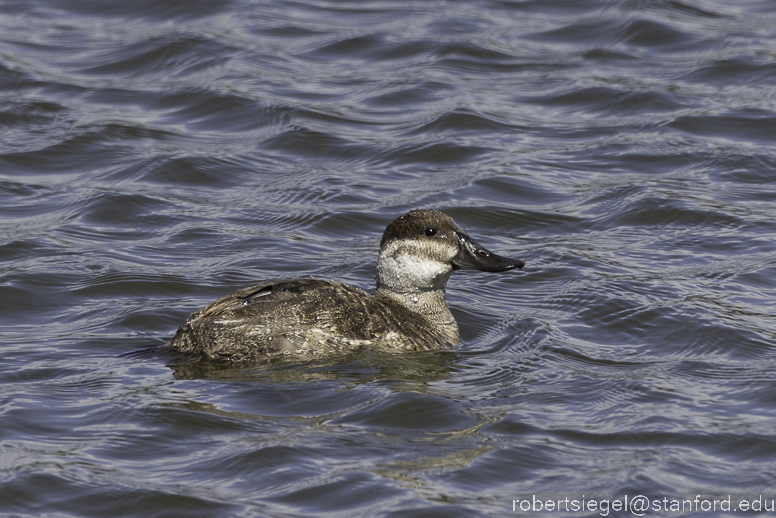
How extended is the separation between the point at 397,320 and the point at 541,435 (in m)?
1.61

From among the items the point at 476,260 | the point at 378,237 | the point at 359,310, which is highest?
the point at 476,260

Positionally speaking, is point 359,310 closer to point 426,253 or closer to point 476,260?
point 426,253

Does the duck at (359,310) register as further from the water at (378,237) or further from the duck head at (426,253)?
the water at (378,237)

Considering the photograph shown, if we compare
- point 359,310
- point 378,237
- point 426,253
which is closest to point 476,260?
point 426,253

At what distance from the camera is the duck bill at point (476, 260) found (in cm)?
748

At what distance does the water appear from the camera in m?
5.61

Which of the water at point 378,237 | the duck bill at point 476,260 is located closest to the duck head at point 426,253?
the duck bill at point 476,260

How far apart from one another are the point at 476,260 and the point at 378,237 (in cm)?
209

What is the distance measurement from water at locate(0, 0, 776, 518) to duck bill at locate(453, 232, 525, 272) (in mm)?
491

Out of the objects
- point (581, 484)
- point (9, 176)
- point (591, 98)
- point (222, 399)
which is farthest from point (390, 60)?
point (581, 484)

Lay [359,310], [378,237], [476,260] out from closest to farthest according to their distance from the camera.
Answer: [359,310]
[476,260]
[378,237]

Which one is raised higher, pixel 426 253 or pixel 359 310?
pixel 426 253

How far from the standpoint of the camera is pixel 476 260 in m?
7.49

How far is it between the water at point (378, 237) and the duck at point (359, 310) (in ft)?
0.46
